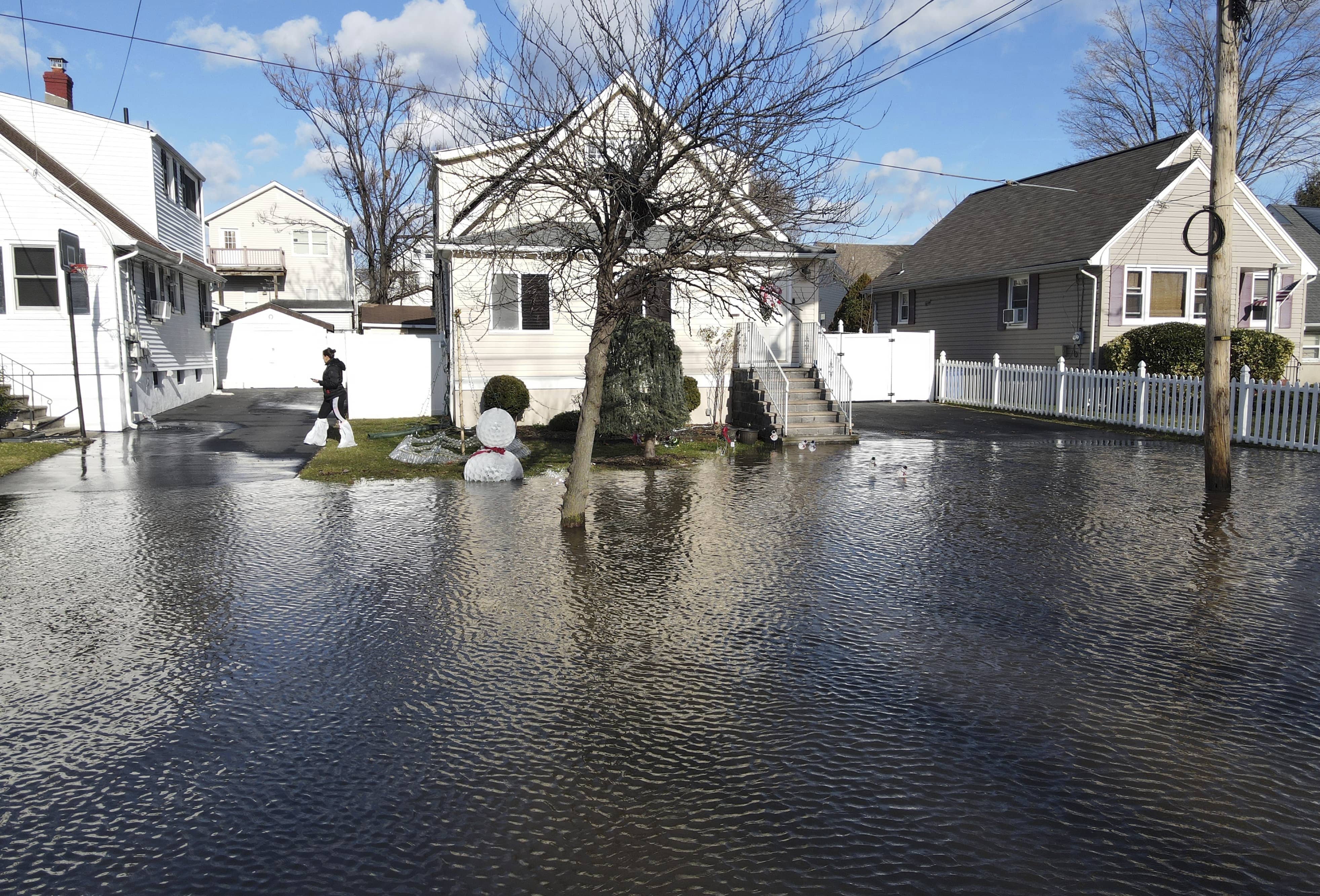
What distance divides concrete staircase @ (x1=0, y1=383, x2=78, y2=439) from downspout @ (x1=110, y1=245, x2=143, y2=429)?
1039mm

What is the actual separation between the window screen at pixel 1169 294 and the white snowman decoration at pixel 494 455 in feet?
63.2

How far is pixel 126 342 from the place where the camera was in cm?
1961

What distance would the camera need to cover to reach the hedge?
22.1 m

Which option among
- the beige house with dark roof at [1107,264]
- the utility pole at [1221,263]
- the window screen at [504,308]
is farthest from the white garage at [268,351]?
the utility pole at [1221,263]

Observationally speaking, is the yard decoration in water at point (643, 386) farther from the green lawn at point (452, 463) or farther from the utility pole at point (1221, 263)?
the utility pole at point (1221, 263)

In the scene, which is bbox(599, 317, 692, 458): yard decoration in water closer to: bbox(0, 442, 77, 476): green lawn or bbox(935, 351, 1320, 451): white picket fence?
bbox(935, 351, 1320, 451): white picket fence

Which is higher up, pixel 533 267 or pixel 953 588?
pixel 533 267

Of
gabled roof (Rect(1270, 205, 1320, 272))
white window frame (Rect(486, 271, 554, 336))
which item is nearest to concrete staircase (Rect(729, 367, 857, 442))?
white window frame (Rect(486, 271, 554, 336))

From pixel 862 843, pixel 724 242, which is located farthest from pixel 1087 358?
pixel 862 843

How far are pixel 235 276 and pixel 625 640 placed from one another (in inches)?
1969

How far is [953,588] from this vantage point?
24.4 feet

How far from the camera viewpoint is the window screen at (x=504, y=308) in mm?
19203

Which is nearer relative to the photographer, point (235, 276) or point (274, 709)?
point (274, 709)

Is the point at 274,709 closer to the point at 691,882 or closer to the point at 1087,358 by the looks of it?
the point at 691,882
